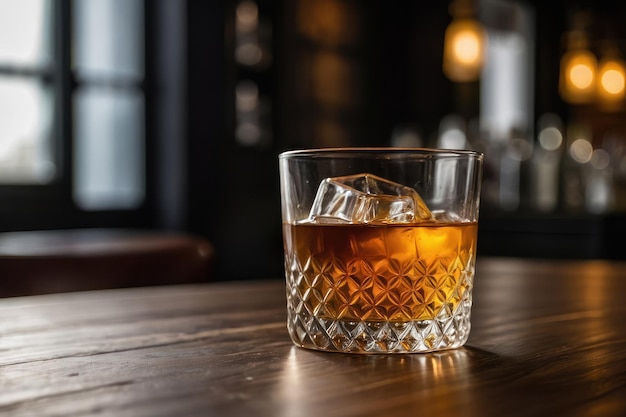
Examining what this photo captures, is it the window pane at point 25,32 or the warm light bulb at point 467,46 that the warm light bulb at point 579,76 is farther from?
the window pane at point 25,32

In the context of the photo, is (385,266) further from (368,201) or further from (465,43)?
Result: (465,43)

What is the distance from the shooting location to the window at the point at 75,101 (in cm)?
347

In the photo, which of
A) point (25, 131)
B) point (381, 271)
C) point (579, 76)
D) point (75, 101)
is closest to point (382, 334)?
point (381, 271)

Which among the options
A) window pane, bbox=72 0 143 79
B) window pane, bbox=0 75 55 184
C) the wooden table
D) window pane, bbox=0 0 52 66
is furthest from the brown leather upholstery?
window pane, bbox=72 0 143 79

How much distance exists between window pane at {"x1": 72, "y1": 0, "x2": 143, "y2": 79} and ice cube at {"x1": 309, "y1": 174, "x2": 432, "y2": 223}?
3356 millimetres

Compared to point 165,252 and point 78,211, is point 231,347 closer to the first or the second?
point 165,252

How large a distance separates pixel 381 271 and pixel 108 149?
3.48 m

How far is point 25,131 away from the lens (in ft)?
11.5

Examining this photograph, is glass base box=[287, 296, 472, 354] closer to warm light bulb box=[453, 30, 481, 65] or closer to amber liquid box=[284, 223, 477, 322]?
amber liquid box=[284, 223, 477, 322]

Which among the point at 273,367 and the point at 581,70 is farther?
the point at 581,70

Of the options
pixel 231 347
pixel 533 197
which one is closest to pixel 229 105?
pixel 533 197

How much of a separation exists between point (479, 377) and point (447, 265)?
12 cm

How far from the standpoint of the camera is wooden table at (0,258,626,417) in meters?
0.38

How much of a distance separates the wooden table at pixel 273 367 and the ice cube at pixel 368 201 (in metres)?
0.09
